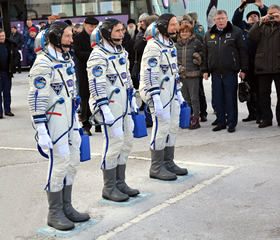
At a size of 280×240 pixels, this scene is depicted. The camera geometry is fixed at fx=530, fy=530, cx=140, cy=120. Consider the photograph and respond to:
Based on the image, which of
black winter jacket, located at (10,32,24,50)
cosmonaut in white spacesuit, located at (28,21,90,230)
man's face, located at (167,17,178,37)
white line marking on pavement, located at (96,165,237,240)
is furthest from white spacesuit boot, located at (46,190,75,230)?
black winter jacket, located at (10,32,24,50)

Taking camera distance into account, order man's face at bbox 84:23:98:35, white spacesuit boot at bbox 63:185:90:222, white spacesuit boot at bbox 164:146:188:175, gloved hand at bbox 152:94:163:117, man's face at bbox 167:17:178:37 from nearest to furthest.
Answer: white spacesuit boot at bbox 63:185:90:222, gloved hand at bbox 152:94:163:117, man's face at bbox 167:17:178:37, white spacesuit boot at bbox 164:146:188:175, man's face at bbox 84:23:98:35

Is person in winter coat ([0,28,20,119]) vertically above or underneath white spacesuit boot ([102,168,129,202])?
above

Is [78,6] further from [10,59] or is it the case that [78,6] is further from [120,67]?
[120,67]

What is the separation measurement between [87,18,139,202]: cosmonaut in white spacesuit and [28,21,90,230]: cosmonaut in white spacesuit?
18.9 inches

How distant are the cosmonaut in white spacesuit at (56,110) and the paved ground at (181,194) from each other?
1.53 feet

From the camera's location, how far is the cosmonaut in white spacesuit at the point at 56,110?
16.2 ft

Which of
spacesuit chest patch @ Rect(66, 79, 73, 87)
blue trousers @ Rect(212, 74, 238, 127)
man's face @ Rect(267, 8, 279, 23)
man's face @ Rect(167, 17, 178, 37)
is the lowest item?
blue trousers @ Rect(212, 74, 238, 127)

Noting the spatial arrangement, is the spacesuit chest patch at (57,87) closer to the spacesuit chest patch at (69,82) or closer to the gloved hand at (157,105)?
the spacesuit chest patch at (69,82)

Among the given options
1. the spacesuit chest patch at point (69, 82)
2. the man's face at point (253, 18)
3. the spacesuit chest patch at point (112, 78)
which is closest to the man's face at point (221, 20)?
the man's face at point (253, 18)

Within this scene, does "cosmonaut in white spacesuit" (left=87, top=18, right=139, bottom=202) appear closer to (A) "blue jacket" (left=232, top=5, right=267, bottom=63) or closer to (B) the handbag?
(B) the handbag

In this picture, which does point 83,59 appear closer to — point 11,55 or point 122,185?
point 11,55

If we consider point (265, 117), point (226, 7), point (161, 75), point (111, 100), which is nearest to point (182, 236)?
point (111, 100)

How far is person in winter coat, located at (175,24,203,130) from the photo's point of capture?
10156 millimetres

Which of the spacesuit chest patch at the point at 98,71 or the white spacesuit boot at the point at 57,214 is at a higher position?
the spacesuit chest patch at the point at 98,71
